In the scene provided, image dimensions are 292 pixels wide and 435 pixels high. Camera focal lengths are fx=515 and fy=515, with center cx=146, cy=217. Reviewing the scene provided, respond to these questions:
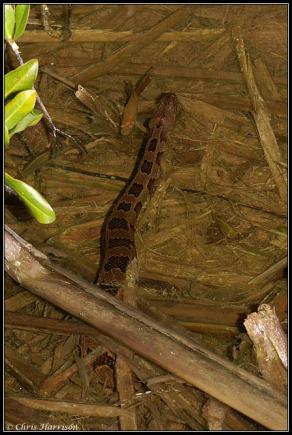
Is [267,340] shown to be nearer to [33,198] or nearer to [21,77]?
[33,198]

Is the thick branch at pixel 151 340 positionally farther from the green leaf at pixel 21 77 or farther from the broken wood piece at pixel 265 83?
the broken wood piece at pixel 265 83

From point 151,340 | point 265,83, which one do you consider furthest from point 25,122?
point 265,83

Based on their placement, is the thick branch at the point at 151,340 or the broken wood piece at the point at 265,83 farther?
the broken wood piece at the point at 265,83

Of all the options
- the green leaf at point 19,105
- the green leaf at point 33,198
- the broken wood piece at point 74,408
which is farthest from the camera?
the broken wood piece at point 74,408

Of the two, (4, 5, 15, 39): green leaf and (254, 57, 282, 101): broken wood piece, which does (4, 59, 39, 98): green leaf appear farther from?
(254, 57, 282, 101): broken wood piece

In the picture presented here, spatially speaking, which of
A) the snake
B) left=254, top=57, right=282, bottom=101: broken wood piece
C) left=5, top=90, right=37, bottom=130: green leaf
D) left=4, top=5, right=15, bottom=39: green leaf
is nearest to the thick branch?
left=5, top=90, right=37, bottom=130: green leaf

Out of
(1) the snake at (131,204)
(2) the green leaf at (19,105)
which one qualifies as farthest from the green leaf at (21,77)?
(1) the snake at (131,204)

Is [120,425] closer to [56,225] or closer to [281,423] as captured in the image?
[281,423]
